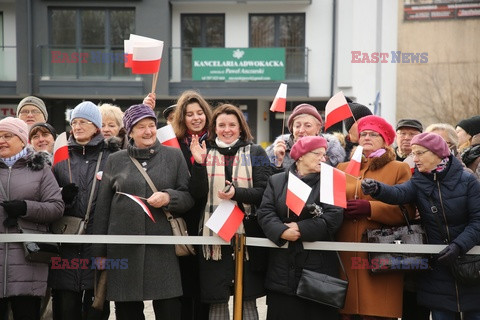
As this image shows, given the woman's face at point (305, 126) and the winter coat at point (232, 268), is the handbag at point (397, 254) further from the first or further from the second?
the woman's face at point (305, 126)

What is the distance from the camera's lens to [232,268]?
454 centimetres

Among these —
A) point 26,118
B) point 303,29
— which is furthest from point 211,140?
point 303,29

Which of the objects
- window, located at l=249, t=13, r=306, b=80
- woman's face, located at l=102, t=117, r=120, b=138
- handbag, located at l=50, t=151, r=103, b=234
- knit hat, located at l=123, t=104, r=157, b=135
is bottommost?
handbag, located at l=50, t=151, r=103, b=234

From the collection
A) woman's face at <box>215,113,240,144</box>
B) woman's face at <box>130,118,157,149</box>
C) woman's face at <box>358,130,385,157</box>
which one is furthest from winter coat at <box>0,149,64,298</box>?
woman's face at <box>358,130,385,157</box>

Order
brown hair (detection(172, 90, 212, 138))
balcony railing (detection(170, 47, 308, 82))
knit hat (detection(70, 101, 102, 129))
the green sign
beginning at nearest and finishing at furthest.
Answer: knit hat (detection(70, 101, 102, 129)) < brown hair (detection(172, 90, 212, 138)) < the green sign < balcony railing (detection(170, 47, 308, 82))

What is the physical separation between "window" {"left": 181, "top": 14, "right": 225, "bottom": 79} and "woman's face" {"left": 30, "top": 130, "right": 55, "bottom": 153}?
18.0 meters

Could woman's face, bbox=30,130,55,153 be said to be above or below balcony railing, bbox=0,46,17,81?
below

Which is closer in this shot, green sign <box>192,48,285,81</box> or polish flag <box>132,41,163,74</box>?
polish flag <box>132,41,163,74</box>

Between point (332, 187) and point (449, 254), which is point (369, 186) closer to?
point (332, 187)

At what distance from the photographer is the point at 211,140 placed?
4785 millimetres

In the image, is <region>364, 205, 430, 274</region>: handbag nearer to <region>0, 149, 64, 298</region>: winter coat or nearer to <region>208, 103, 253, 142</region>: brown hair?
<region>208, 103, 253, 142</region>: brown hair

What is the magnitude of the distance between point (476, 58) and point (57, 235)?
2142 centimetres

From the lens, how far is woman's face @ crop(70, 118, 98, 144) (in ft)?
15.8

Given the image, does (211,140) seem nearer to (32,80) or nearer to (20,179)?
(20,179)
